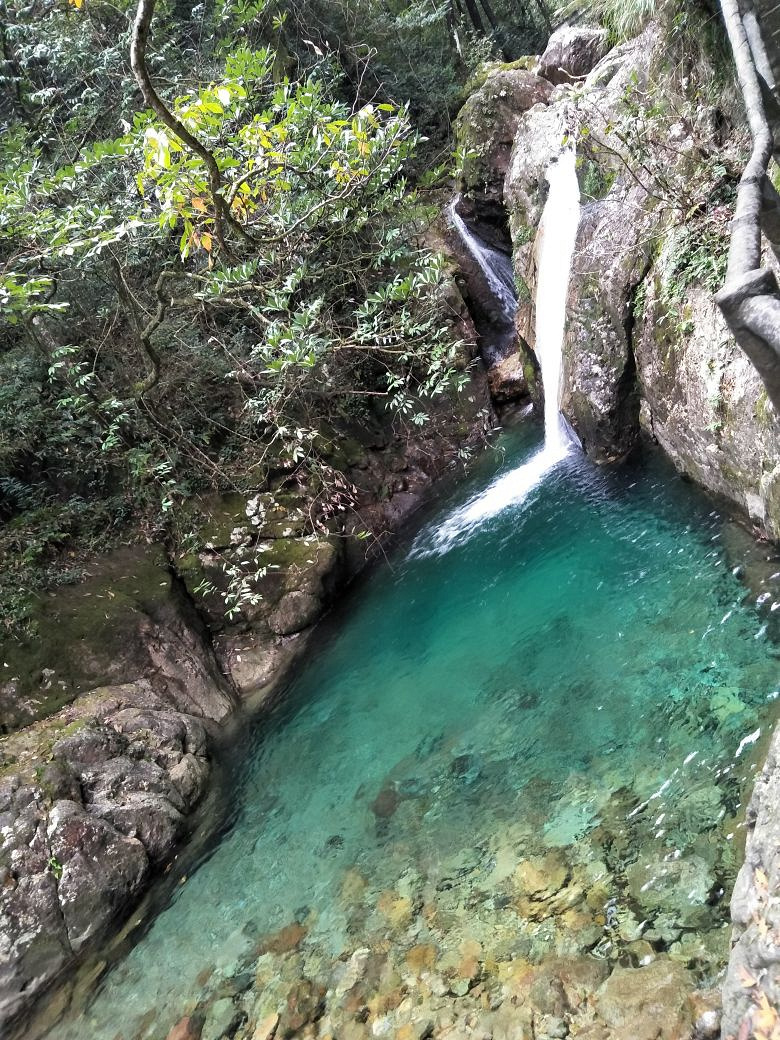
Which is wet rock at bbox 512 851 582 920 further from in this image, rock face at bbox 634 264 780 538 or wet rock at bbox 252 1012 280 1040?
rock face at bbox 634 264 780 538

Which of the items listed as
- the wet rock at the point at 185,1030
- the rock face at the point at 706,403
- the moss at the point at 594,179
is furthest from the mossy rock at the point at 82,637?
the moss at the point at 594,179

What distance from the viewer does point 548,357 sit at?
32.7ft

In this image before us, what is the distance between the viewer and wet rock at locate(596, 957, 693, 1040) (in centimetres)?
286

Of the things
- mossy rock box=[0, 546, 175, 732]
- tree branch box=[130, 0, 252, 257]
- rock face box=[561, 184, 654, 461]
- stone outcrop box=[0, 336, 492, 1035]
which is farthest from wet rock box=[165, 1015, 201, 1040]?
rock face box=[561, 184, 654, 461]

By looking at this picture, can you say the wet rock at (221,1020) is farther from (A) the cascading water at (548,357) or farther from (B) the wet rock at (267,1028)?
(A) the cascading water at (548,357)

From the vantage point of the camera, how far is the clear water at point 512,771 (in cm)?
380

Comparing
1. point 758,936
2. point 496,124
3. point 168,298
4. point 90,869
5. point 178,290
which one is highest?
point 178,290

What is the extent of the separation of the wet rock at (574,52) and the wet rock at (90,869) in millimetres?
14105

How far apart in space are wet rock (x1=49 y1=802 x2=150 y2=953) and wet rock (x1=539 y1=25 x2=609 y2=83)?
46.3 feet

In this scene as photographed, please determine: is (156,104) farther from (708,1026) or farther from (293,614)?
(293,614)

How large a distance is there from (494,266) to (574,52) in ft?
14.1

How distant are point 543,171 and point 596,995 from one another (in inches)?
445

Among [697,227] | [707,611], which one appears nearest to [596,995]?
[707,611]

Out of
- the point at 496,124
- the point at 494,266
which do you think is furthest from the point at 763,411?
the point at 496,124
